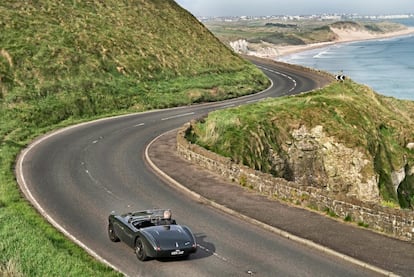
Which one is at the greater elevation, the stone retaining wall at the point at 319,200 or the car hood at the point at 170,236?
the car hood at the point at 170,236

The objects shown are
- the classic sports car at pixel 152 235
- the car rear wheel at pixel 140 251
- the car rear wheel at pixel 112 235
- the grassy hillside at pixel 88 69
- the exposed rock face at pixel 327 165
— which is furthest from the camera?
the grassy hillside at pixel 88 69

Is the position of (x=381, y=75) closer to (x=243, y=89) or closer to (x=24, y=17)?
(x=243, y=89)

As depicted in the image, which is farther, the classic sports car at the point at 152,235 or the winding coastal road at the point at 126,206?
the winding coastal road at the point at 126,206

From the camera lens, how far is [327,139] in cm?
3453

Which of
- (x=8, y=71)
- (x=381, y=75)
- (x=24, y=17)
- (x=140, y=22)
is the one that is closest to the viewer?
(x=8, y=71)

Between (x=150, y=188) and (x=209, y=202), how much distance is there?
3.57 metres

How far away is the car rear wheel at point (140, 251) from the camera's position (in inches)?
609

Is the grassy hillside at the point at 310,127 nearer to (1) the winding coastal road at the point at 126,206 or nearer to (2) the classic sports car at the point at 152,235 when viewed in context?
(1) the winding coastal road at the point at 126,206

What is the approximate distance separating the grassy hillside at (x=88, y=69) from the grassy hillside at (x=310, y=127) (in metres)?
12.6

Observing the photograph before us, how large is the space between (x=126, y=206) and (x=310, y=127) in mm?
17642

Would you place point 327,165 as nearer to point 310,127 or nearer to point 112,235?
point 310,127

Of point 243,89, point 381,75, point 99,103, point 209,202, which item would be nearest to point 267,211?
point 209,202

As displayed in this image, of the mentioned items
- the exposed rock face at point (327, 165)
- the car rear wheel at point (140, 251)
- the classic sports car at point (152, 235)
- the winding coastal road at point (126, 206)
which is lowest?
the exposed rock face at point (327, 165)

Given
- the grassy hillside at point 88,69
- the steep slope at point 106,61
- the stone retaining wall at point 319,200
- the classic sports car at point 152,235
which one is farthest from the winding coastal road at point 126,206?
the steep slope at point 106,61
